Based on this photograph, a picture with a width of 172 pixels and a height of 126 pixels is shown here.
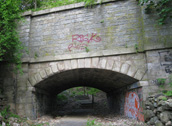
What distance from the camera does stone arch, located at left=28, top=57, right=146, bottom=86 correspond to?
5.54 meters

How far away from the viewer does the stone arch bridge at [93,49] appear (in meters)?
5.39

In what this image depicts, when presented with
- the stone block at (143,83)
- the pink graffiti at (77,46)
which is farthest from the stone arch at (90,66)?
the pink graffiti at (77,46)

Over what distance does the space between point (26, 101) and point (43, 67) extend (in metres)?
1.59

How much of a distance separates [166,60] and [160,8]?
2.01 m

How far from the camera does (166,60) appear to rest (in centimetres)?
524

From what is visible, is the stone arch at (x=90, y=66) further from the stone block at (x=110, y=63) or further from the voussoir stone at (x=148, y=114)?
the voussoir stone at (x=148, y=114)

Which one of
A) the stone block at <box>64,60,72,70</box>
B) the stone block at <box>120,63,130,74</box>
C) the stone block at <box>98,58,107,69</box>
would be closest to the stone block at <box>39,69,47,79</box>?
the stone block at <box>64,60,72,70</box>

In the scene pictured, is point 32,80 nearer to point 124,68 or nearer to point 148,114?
point 124,68

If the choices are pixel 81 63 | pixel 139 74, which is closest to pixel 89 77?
pixel 81 63

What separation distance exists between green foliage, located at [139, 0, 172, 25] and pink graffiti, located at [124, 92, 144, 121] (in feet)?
10.1

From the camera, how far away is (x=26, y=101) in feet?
20.2

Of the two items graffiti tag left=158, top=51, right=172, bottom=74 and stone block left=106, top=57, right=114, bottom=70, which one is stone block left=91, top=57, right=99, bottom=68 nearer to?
stone block left=106, top=57, right=114, bottom=70

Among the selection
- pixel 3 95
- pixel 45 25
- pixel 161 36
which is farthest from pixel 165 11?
pixel 3 95

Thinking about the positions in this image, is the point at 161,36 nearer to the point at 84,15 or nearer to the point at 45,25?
the point at 84,15
